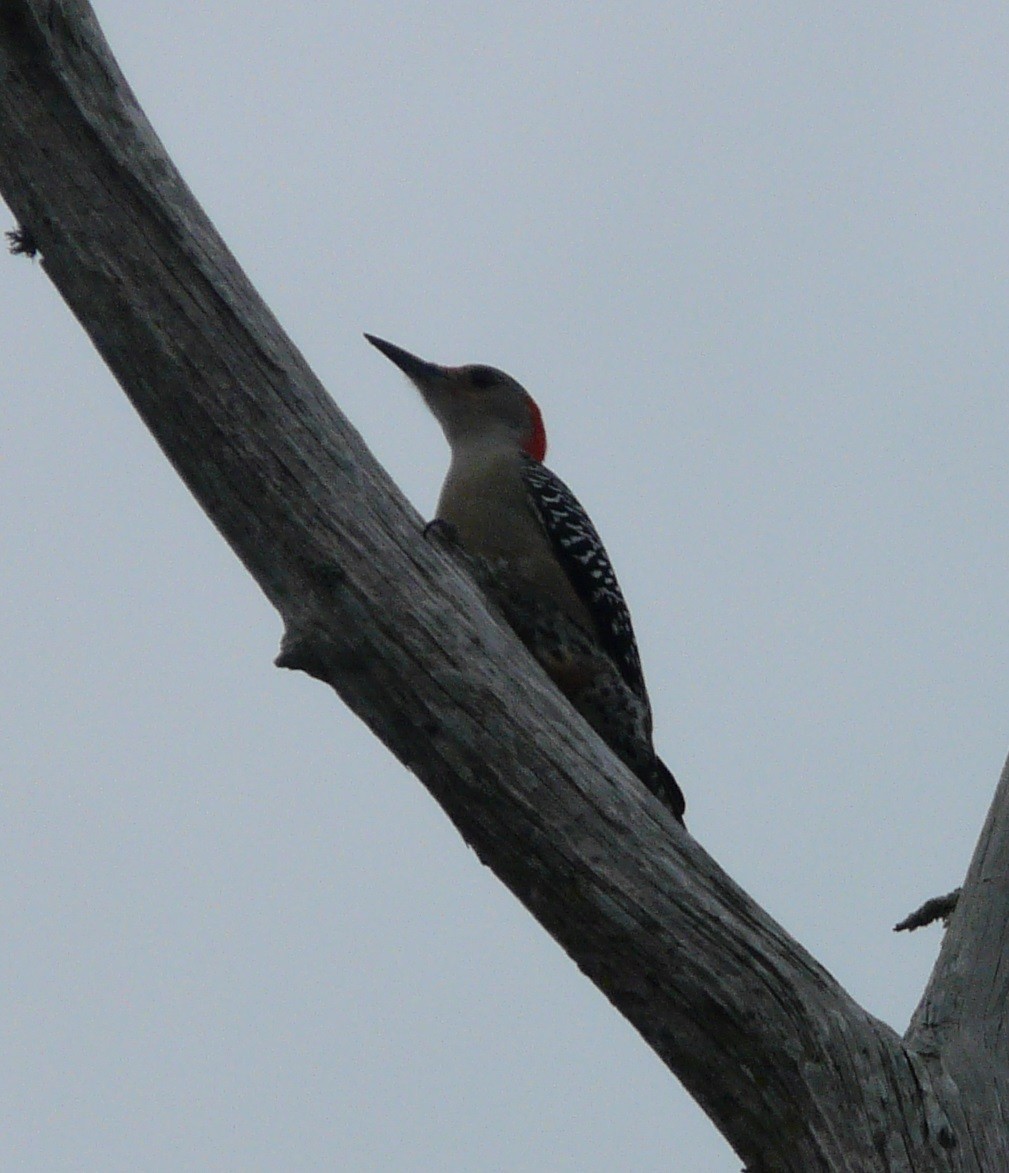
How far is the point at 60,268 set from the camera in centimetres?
481

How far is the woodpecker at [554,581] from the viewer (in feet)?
23.0

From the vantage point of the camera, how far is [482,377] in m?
8.58

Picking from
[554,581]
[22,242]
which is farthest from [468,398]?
[22,242]

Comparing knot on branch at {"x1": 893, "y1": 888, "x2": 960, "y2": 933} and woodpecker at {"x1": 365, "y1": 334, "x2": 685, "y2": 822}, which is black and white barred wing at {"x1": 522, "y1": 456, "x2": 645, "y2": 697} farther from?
knot on branch at {"x1": 893, "y1": 888, "x2": 960, "y2": 933}

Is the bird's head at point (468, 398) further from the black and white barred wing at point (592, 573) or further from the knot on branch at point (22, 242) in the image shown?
the knot on branch at point (22, 242)

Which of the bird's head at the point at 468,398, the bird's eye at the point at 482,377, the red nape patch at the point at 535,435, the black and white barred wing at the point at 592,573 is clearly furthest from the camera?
the red nape patch at the point at 535,435

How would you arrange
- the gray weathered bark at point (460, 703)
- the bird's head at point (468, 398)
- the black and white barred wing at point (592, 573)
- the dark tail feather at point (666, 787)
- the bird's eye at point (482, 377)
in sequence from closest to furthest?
the gray weathered bark at point (460, 703), the dark tail feather at point (666, 787), the black and white barred wing at point (592, 573), the bird's head at point (468, 398), the bird's eye at point (482, 377)

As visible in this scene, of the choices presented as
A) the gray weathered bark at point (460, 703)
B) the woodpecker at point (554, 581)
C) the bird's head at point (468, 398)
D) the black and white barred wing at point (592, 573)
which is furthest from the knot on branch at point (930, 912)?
the bird's head at point (468, 398)

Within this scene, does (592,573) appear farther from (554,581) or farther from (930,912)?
(930,912)

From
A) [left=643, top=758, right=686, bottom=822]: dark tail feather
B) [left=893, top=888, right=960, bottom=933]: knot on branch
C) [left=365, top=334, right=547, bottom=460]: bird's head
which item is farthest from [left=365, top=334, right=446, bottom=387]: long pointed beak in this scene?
[left=893, top=888, right=960, bottom=933]: knot on branch

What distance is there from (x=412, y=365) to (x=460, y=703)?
13.2 feet

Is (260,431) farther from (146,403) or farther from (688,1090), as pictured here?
(688,1090)

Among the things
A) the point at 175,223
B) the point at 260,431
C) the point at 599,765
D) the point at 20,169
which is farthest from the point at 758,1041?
the point at 20,169

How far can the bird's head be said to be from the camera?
8328 mm
